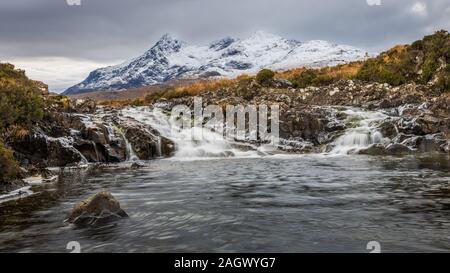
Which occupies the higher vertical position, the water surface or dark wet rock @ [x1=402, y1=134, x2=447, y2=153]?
dark wet rock @ [x1=402, y1=134, x2=447, y2=153]

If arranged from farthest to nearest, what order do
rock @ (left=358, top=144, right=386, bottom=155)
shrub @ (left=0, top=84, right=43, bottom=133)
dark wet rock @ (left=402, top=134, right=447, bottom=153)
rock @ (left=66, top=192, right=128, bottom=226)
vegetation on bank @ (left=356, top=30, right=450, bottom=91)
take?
vegetation on bank @ (left=356, top=30, right=450, bottom=91), rock @ (left=358, top=144, right=386, bottom=155), dark wet rock @ (left=402, top=134, right=447, bottom=153), shrub @ (left=0, top=84, right=43, bottom=133), rock @ (left=66, top=192, right=128, bottom=226)

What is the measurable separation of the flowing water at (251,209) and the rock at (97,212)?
1.25 feet

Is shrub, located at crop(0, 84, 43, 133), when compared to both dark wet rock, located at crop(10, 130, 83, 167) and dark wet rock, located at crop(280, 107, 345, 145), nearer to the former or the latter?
dark wet rock, located at crop(10, 130, 83, 167)

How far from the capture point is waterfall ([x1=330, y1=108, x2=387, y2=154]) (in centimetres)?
3166

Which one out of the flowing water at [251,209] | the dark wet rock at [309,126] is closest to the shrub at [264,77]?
the dark wet rock at [309,126]

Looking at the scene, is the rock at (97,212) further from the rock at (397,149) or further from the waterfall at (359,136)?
the rock at (397,149)

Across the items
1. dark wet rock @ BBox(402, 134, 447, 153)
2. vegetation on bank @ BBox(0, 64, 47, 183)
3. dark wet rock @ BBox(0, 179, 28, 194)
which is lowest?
dark wet rock @ BBox(0, 179, 28, 194)

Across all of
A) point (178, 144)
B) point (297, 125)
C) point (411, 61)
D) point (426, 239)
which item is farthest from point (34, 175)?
point (411, 61)

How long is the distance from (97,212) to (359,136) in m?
24.5

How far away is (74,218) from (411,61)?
4208 centimetres

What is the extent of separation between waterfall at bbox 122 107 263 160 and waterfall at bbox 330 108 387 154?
5.94m

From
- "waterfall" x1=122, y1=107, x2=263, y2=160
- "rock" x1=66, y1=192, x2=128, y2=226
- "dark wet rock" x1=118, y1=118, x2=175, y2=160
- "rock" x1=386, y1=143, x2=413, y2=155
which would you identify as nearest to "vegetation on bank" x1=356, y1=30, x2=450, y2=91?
"rock" x1=386, y1=143, x2=413, y2=155

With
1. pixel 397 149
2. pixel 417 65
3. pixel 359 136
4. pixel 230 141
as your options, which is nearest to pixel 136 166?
pixel 230 141

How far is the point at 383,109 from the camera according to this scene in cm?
3828
